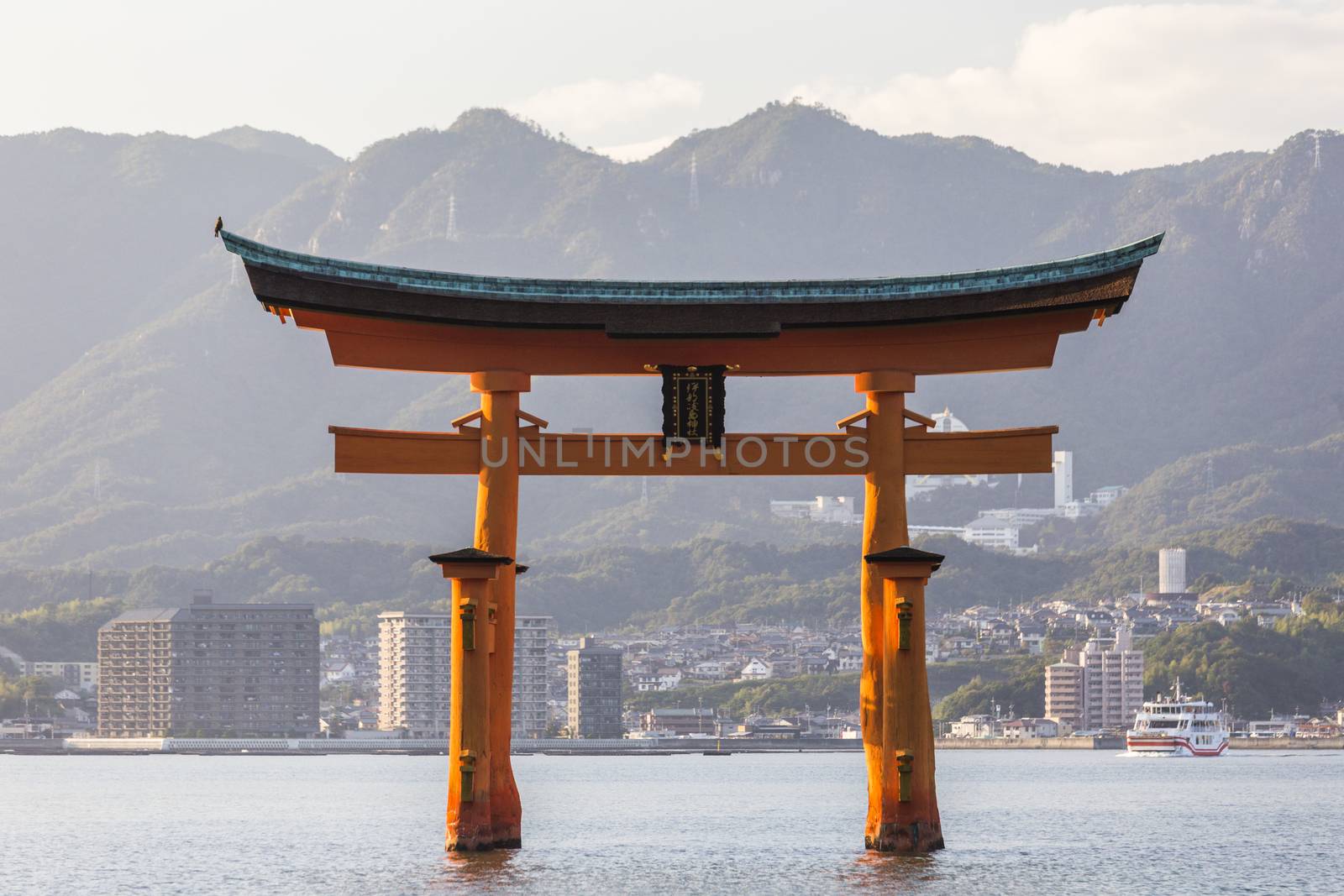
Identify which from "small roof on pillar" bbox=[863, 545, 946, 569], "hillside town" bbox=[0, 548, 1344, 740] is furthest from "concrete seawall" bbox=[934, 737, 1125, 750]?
"small roof on pillar" bbox=[863, 545, 946, 569]

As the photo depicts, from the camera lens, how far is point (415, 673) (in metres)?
169

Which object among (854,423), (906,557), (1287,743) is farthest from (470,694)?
(1287,743)

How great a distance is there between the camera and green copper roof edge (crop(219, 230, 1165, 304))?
88.8 ft

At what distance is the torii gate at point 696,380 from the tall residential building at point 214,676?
140789mm

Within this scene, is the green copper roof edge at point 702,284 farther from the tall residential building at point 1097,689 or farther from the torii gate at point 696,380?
the tall residential building at point 1097,689

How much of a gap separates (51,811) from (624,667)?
13376 centimetres

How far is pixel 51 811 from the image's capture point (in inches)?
2443

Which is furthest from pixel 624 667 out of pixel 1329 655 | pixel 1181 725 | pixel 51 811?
pixel 51 811

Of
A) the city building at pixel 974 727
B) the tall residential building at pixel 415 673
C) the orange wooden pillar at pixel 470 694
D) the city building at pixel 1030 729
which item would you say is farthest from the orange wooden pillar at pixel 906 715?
the tall residential building at pixel 415 673

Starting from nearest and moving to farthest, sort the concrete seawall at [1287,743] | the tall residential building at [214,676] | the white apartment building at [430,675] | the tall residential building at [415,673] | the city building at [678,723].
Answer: the concrete seawall at [1287,743]
the tall residential building at [214,676]
the white apartment building at [430,675]
the city building at [678,723]
the tall residential building at [415,673]

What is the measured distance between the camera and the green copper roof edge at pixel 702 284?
2708cm

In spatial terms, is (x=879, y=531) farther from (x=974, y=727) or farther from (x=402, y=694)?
(x=402, y=694)

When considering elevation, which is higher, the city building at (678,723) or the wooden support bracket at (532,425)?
the wooden support bracket at (532,425)

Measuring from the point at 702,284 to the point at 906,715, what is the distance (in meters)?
6.25
